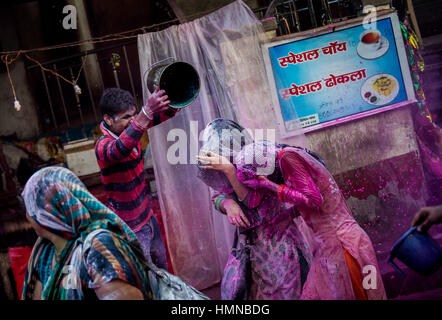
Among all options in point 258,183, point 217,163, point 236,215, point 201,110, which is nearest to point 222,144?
point 217,163

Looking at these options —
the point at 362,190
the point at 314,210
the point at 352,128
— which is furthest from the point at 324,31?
the point at 314,210

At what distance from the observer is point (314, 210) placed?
2221 millimetres

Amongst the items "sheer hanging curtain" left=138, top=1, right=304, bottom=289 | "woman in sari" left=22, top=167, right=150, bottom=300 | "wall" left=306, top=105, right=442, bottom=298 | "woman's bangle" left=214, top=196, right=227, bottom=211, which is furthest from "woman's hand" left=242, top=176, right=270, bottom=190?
"wall" left=306, top=105, right=442, bottom=298

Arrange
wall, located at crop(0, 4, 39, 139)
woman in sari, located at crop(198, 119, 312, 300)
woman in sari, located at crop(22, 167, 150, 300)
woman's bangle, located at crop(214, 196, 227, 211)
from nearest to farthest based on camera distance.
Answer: woman in sari, located at crop(22, 167, 150, 300), woman in sari, located at crop(198, 119, 312, 300), woman's bangle, located at crop(214, 196, 227, 211), wall, located at crop(0, 4, 39, 139)

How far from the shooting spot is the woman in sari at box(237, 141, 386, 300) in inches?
83.0

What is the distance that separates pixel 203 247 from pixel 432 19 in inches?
121

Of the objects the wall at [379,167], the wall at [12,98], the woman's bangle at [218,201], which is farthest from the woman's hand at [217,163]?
the wall at [12,98]

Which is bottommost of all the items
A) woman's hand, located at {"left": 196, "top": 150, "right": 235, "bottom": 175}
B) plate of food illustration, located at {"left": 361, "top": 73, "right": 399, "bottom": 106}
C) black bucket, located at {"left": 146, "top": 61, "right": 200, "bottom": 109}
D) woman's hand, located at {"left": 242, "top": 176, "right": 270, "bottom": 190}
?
woman's hand, located at {"left": 242, "top": 176, "right": 270, "bottom": 190}

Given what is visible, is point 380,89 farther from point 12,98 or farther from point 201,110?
point 12,98

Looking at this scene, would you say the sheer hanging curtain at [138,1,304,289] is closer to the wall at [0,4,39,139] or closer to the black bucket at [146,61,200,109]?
the black bucket at [146,61,200,109]

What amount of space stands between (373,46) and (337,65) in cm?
36

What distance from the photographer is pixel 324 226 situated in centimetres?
222

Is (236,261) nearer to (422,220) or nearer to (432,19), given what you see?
(422,220)

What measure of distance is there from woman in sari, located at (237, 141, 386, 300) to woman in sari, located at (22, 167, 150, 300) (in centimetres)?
82
